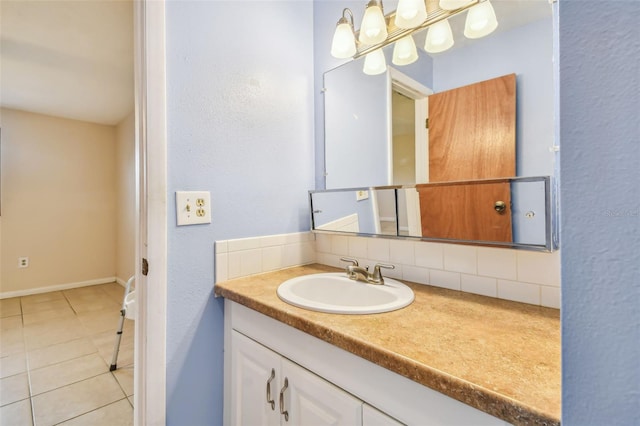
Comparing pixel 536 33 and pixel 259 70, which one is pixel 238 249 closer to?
pixel 259 70

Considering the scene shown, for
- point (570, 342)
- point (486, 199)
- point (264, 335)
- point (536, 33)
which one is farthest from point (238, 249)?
point (536, 33)

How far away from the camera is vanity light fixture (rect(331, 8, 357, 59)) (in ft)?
3.95

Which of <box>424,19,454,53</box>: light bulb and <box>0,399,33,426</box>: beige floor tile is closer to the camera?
<box>424,19,454,53</box>: light bulb

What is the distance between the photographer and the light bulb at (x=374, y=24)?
43.3 inches

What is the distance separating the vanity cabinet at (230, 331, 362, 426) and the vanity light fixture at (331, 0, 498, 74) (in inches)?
44.4

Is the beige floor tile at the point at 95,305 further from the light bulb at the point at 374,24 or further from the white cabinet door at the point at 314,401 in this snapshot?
the light bulb at the point at 374,24

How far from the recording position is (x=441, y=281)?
1.01 meters

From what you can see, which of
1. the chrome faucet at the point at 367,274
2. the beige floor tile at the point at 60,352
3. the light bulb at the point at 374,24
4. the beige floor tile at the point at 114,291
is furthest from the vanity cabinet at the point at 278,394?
the beige floor tile at the point at 114,291

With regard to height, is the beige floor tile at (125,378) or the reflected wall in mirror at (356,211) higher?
the reflected wall in mirror at (356,211)

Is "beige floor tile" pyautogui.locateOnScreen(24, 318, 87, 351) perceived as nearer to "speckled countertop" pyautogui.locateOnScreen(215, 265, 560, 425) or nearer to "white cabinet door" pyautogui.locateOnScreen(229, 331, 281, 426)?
"white cabinet door" pyautogui.locateOnScreen(229, 331, 281, 426)

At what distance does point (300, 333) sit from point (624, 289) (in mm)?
676

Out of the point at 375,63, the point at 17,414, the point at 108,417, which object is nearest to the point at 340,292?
the point at 375,63

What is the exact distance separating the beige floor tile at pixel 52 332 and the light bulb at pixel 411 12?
306cm

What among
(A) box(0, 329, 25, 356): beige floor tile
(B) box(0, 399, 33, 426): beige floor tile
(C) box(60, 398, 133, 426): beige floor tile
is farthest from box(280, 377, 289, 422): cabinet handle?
(A) box(0, 329, 25, 356): beige floor tile
